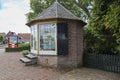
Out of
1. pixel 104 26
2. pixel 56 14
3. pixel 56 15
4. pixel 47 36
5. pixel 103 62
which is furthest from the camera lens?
pixel 47 36

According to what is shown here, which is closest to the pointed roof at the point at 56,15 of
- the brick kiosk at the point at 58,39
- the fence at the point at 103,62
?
the brick kiosk at the point at 58,39

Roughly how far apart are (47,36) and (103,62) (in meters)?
4.24

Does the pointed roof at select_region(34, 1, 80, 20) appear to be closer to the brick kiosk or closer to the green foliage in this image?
the brick kiosk

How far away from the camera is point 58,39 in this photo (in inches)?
504

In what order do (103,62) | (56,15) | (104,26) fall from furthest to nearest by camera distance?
(56,15) < (103,62) < (104,26)

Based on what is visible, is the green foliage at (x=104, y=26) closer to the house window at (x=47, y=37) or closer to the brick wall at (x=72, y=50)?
the brick wall at (x=72, y=50)

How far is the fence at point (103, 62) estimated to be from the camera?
12.0m

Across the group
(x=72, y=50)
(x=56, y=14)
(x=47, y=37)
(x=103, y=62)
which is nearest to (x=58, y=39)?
(x=47, y=37)

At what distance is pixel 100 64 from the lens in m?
12.9

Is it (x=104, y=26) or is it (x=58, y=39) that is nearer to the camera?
(x=104, y=26)

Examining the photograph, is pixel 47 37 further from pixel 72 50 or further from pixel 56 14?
pixel 72 50

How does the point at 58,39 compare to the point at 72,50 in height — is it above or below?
above

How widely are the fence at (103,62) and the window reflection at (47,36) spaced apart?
2.81m

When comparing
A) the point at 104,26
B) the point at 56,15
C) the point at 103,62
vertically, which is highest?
the point at 56,15
